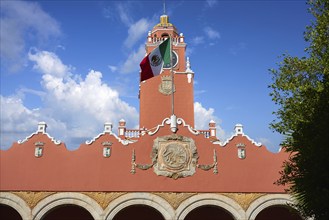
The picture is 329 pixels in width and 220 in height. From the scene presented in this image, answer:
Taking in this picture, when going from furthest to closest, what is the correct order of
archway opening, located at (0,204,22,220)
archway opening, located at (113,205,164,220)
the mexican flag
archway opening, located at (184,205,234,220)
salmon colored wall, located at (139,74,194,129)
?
salmon colored wall, located at (139,74,194,129)
archway opening, located at (184,205,234,220)
the mexican flag
archway opening, located at (113,205,164,220)
archway opening, located at (0,204,22,220)

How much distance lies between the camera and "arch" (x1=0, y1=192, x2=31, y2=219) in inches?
619

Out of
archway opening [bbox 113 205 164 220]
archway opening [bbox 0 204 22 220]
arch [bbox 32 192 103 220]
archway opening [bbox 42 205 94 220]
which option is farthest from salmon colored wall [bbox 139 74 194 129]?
archway opening [bbox 0 204 22 220]

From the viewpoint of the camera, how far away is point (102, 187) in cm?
1647

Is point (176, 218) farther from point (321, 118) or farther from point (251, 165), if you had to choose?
point (321, 118)

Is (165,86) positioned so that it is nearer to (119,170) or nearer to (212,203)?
(119,170)

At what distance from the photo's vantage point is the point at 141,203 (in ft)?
53.6

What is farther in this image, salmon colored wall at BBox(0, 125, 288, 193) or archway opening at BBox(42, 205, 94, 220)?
archway opening at BBox(42, 205, 94, 220)

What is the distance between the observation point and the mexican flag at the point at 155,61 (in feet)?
60.3

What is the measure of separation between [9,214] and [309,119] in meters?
14.6

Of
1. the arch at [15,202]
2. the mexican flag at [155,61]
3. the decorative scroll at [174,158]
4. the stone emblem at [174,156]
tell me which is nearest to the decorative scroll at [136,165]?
the decorative scroll at [174,158]

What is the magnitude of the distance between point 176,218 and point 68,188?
16.9 feet

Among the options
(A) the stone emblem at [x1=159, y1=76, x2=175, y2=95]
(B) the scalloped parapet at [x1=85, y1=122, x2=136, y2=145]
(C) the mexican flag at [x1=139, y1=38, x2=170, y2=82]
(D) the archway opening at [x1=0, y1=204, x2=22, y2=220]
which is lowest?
(D) the archway opening at [x1=0, y1=204, x2=22, y2=220]

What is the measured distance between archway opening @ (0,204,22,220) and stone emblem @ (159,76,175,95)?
1213 centimetres

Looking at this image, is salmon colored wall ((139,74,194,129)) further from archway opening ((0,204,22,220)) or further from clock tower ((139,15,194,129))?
archway opening ((0,204,22,220))
